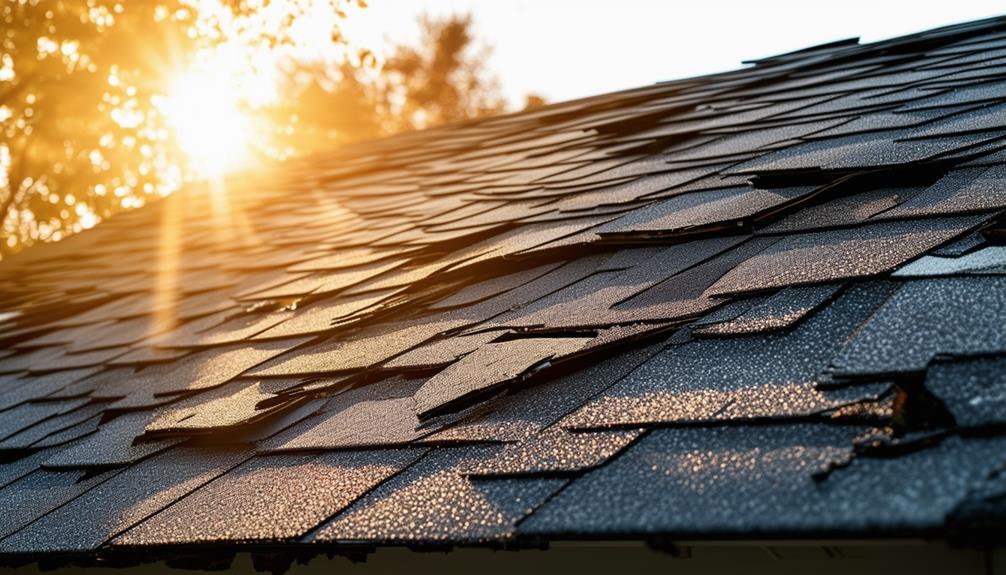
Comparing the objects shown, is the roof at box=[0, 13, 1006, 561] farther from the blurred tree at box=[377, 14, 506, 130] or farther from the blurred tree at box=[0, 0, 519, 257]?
the blurred tree at box=[377, 14, 506, 130]

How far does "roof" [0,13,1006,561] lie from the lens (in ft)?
4.69

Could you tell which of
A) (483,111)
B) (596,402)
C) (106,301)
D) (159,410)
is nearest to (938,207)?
(596,402)

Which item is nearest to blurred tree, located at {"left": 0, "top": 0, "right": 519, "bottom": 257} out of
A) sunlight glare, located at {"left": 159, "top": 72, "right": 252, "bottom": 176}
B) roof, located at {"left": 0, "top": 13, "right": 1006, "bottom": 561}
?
sunlight glare, located at {"left": 159, "top": 72, "right": 252, "bottom": 176}

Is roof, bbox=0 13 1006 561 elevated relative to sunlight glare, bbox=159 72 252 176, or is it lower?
lower

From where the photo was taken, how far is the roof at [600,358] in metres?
1.43

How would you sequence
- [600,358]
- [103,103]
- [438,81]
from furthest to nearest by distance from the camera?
1. [438,81]
2. [103,103]
3. [600,358]

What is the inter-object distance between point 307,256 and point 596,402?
9.50ft

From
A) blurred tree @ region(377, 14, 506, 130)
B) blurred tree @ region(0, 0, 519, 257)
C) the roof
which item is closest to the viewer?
the roof

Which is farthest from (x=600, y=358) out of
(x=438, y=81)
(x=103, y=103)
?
(x=438, y=81)

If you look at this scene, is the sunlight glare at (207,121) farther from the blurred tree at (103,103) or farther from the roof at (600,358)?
the roof at (600,358)

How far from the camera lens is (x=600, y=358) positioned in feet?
6.98

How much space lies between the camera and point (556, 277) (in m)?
2.92

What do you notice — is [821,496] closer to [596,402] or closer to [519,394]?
[596,402]

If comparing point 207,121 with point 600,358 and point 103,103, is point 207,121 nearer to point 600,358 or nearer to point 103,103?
point 103,103
